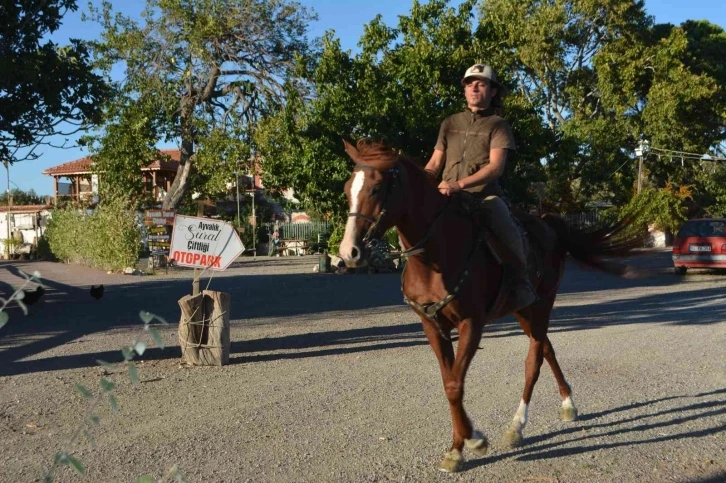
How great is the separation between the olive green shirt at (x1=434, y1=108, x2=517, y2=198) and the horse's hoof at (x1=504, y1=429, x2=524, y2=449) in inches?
71.0

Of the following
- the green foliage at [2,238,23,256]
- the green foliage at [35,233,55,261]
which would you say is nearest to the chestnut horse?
the green foliage at [35,233,55,261]

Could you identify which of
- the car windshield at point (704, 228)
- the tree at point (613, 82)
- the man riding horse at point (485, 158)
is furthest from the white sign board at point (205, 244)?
the tree at point (613, 82)

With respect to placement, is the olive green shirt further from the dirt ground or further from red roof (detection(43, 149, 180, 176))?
red roof (detection(43, 149, 180, 176))

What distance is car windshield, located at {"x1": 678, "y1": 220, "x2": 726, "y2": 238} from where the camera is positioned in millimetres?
22734

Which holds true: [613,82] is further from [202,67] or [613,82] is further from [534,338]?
[534,338]

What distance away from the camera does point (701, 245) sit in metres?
22.8

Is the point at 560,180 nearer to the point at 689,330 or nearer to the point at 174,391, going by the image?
the point at 689,330

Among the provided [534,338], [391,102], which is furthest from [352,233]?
[391,102]

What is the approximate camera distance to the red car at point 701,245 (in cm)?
2255

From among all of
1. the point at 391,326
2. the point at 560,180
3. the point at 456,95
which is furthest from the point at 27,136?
the point at 560,180

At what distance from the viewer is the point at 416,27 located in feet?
71.9

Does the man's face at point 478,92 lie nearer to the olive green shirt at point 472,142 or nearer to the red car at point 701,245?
the olive green shirt at point 472,142

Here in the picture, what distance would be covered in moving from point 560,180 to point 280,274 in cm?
2053

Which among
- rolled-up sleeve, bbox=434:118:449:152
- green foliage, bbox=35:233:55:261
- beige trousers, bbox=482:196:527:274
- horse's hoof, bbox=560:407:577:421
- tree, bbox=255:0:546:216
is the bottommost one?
green foliage, bbox=35:233:55:261
